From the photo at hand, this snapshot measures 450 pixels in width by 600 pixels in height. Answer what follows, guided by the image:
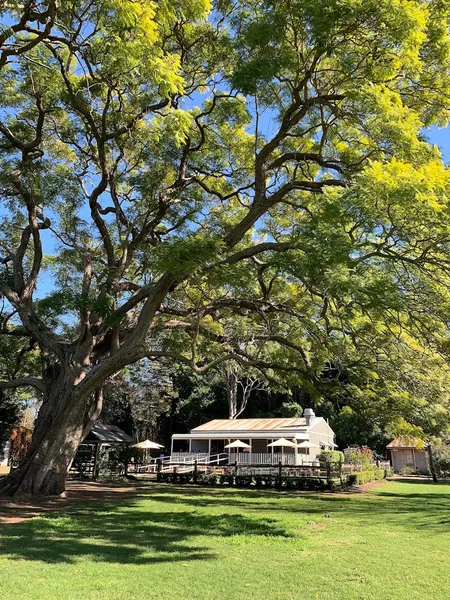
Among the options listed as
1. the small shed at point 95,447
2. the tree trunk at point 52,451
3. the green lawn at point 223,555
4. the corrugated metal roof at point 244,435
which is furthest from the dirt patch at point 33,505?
the corrugated metal roof at point 244,435

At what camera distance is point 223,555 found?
6.90 meters

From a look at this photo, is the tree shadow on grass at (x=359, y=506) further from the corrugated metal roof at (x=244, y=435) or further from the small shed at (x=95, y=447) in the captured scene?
the corrugated metal roof at (x=244, y=435)

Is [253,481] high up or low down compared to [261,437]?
down

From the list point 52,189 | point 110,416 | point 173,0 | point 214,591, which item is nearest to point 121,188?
point 52,189

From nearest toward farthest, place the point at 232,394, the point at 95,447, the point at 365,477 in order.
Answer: the point at 365,477
the point at 95,447
the point at 232,394

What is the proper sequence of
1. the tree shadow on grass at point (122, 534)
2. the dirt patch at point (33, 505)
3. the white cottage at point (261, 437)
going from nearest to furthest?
the tree shadow on grass at point (122, 534) < the dirt patch at point (33, 505) < the white cottage at point (261, 437)

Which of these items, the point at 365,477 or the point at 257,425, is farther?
the point at 257,425

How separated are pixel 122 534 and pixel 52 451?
17.8ft

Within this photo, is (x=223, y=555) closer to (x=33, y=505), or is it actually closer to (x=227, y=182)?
(x=33, y=505)

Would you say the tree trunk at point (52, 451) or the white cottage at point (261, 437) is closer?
the tree trunk at point (52, 451)

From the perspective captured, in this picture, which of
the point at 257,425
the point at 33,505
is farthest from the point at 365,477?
the point at 33,505

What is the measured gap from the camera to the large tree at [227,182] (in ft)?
26.2

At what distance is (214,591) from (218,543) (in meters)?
2.91

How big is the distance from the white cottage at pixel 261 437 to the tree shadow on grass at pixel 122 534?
1687 cm
